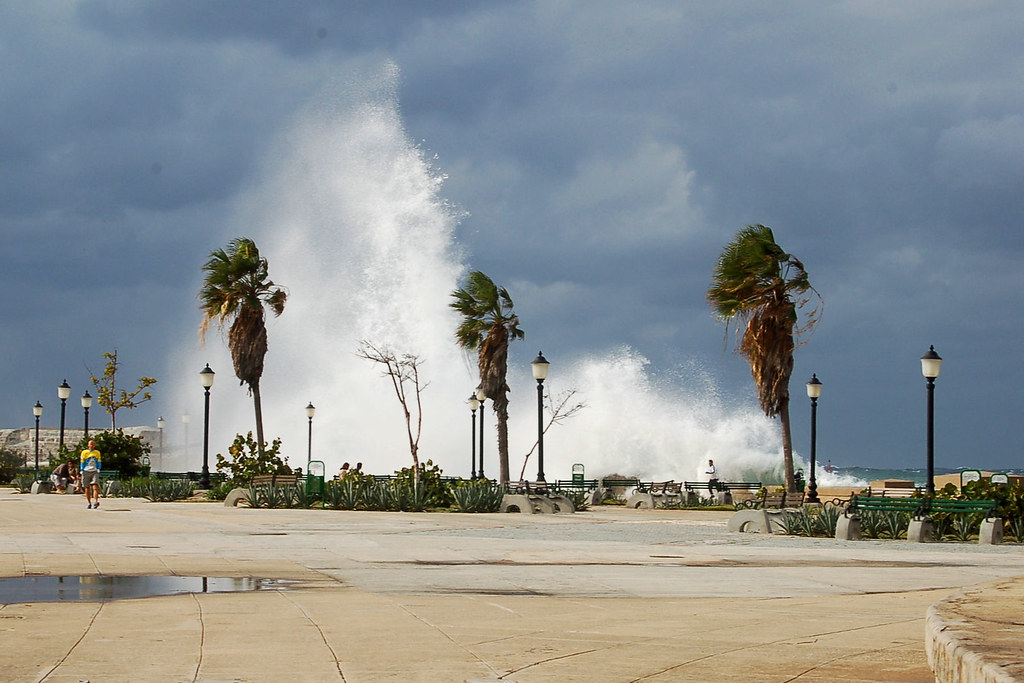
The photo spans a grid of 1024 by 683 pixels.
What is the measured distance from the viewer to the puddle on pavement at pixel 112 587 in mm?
10648

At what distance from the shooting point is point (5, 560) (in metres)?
14.1

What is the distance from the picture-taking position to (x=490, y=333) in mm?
46938

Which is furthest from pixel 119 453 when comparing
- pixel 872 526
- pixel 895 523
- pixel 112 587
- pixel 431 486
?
pixel 112 587

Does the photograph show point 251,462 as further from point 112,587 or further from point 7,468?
point 7,468

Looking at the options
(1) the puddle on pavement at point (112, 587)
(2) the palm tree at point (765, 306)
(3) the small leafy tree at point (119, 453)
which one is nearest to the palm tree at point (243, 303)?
(3) the small leafy tree at point (119, 453)

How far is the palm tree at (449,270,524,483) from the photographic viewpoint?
46.7 meters

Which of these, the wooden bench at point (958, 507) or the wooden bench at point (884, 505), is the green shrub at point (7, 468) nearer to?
the wooden bench at point (884, 505)

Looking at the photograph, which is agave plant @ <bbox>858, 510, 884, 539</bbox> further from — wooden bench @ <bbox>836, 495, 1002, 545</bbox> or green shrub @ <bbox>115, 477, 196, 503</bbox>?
green shrub @ <bbox>115, 477, 196, 503</bbox>

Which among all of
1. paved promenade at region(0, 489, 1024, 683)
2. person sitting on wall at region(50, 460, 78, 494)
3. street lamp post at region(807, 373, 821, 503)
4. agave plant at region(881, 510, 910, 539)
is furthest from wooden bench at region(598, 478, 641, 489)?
paved promenade at region(0, 489, 1024, 683)

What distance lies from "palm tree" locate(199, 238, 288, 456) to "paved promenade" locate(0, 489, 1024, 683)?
23091 millimetres

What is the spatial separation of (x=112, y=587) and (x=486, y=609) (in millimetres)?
3790

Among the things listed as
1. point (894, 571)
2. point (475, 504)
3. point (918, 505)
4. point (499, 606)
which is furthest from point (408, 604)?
point (475, 504)

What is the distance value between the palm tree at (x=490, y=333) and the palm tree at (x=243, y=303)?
23.9 feet

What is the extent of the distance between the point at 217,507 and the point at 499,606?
2172cm
